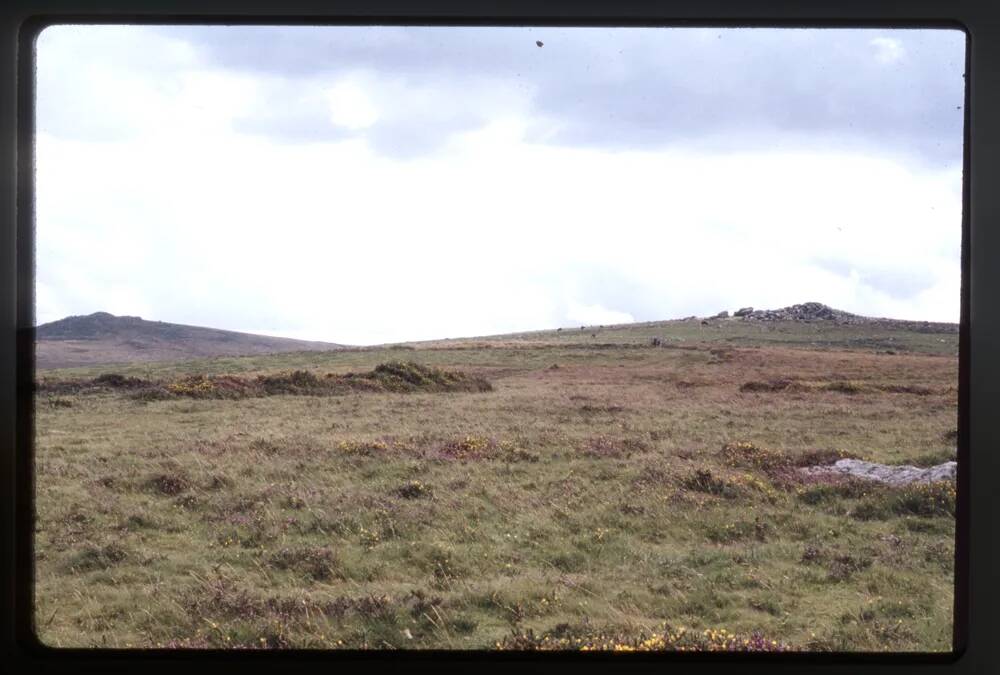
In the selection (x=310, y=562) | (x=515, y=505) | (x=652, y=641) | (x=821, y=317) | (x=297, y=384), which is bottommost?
(x=652, y=641)

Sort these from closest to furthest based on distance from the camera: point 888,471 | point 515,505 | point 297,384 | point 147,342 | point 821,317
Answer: point 515,505 < point 888,471 < point 147,342 < point 821,317 < point 297,384

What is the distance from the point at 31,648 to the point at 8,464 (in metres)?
0.93

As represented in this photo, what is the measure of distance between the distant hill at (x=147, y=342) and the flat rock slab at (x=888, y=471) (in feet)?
14.1

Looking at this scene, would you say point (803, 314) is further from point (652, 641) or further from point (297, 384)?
point (297, 384)

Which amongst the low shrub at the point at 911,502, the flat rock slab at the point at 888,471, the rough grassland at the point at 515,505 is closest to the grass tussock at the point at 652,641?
the rough grassland at the point at 515,505

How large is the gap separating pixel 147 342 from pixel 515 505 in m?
3.34

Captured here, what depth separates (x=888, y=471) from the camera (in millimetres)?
5395

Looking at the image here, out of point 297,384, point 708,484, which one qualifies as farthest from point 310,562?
point 708,484

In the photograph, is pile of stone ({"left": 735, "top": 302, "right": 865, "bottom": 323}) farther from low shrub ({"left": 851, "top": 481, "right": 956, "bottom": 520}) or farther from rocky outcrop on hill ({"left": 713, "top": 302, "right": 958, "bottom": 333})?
low shrub ({"left": 851, "top": 481, "right": 956, "bottom": 520})

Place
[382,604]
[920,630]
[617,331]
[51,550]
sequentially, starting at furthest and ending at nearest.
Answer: [617,331]
[51,550]
[382,604]
[920,630]

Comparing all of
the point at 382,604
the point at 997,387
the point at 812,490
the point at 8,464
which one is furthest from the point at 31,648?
the point at 812,490

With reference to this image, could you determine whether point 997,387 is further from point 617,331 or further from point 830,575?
point 617,331

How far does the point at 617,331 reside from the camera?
7.53 meters

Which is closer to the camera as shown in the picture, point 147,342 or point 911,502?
point 911,502
